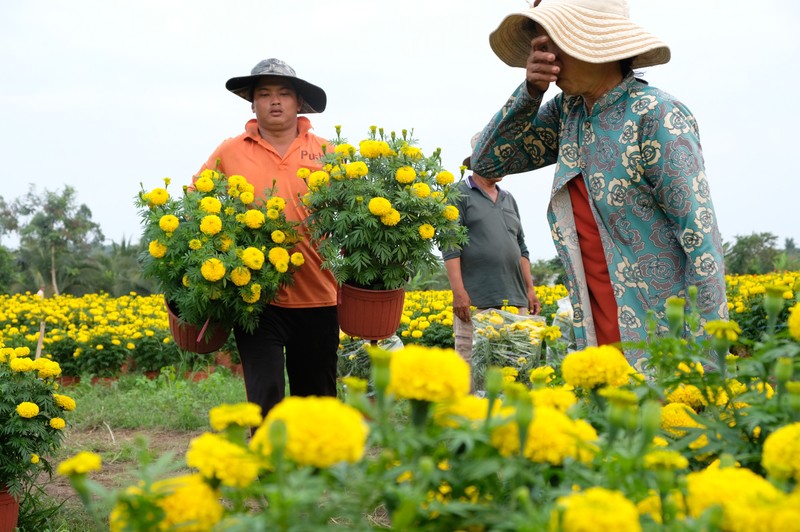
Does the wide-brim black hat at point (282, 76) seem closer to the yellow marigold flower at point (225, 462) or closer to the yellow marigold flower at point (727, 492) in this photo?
the yellow marigold flower at point (225, 462)

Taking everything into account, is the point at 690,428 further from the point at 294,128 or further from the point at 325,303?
the point at 294,128

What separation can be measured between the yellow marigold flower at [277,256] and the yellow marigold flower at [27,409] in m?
1.13

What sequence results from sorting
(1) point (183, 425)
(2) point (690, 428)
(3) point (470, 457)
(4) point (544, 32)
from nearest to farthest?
(3) point (470, 457) → (2) point (690, 428) → (4) point (544, 32) → (1) point (183, 425)

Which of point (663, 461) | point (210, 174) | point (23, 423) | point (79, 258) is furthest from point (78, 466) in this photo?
point (79, 258)

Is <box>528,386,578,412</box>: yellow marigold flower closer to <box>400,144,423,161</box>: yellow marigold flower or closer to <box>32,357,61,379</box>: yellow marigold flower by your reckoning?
<box>400,144,423,161</box>: yellow marigold flower

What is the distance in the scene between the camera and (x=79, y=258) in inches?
1198

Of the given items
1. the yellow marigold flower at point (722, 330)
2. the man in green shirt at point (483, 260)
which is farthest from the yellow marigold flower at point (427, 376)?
the man in green shirt at point (483, 260)

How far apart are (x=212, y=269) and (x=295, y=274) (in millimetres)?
648

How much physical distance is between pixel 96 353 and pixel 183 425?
9.42ft

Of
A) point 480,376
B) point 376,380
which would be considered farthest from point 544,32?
point 480,376

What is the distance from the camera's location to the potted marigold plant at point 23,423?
317cm

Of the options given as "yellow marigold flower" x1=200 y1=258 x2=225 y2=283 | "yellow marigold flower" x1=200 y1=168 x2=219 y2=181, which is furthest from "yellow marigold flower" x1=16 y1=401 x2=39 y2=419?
"yellow marigold flower" x1=200 y1=168 x2=219 y2=181

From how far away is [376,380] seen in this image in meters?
0.84

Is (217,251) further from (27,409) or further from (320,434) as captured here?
(320,434)
